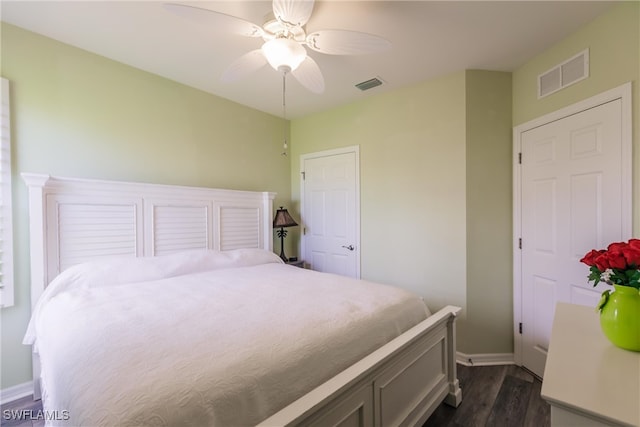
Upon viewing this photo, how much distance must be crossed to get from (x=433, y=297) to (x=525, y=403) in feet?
3.19

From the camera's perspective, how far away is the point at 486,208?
2.51 meters

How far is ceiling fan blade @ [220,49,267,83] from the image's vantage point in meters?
1.82

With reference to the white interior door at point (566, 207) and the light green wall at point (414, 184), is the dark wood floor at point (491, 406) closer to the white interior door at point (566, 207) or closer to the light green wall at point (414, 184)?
the white interior door at point (566, 207)

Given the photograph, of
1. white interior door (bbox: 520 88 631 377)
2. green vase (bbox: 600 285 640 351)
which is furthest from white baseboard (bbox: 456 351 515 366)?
green vase (bbox: 600 285 640 351)

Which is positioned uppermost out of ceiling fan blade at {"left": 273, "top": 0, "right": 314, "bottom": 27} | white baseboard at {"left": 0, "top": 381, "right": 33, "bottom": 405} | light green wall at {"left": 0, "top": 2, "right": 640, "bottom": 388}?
ceiling fan blade at {"left": 273, "top": 0, "right": 314, "bottom": 27}

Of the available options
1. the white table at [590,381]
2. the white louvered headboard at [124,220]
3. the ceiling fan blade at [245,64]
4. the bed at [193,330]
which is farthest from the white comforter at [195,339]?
the ceiling fan blade at [245,64]

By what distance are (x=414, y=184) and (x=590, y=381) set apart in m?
2.15

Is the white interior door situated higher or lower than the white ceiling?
lower

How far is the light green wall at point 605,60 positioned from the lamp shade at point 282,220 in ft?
8.44

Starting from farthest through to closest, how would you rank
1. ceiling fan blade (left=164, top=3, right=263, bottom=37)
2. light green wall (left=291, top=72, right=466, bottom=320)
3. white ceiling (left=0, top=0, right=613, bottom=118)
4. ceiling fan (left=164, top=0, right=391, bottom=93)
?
light green wall (left=291, top=72, right=466, bottom=320) < white ceiling (left=0, top=0, right=613, bottom=118) < ceiling fan (left=164, top=0, right=391, bottom=93) < ceiling fan blade (left=164, top=3, right=263, bottom=37)

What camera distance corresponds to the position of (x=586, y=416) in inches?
29.5

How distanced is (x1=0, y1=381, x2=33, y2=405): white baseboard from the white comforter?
44 cm

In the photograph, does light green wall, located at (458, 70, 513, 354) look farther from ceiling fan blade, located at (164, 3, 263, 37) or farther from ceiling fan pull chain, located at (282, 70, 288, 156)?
ceiling fan blade, located at (164, 3, 263, 37)

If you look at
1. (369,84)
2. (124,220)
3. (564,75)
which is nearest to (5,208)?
(124,220)
